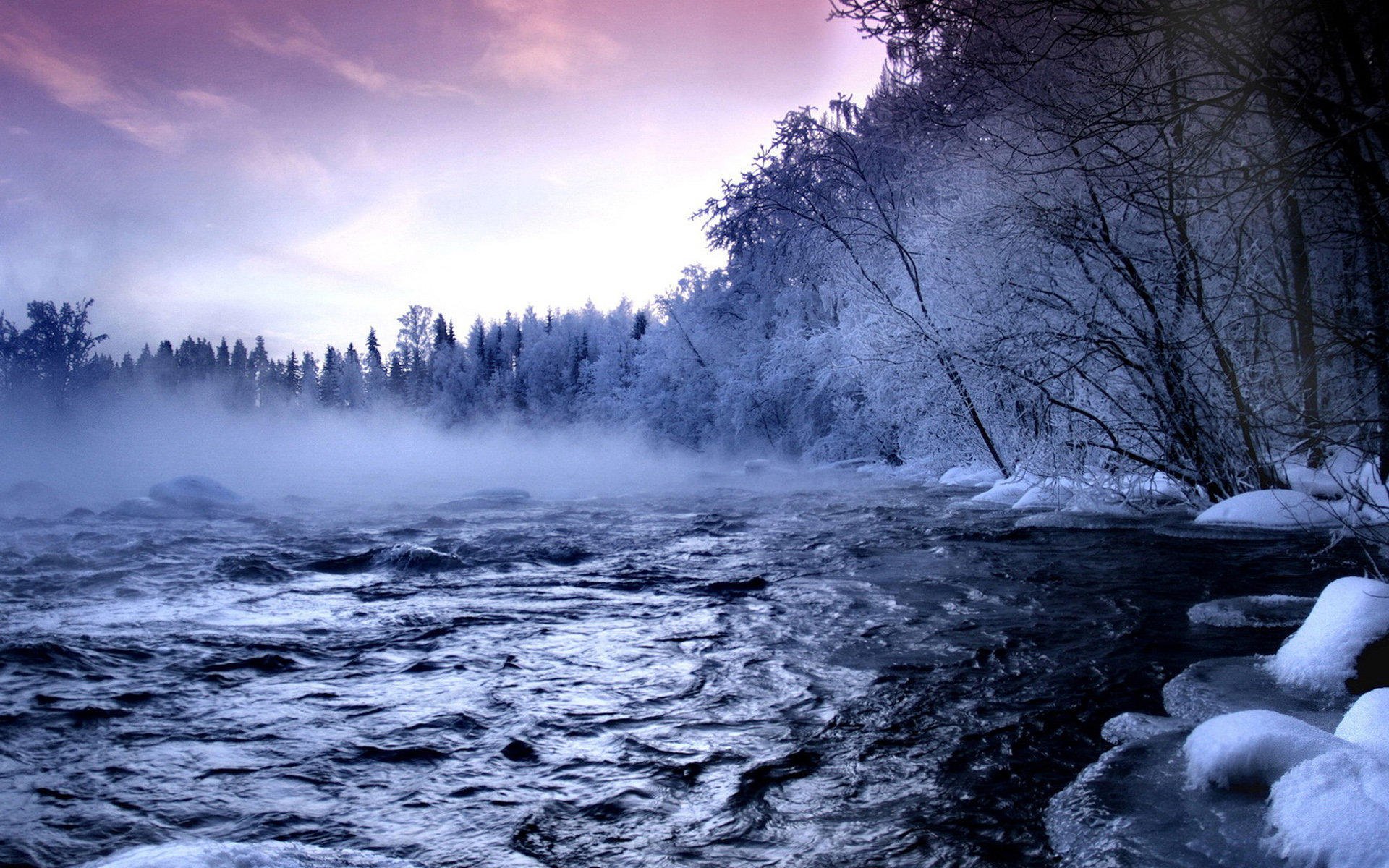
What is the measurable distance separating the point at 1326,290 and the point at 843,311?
27.8ft

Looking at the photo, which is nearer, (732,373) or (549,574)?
(549,574)

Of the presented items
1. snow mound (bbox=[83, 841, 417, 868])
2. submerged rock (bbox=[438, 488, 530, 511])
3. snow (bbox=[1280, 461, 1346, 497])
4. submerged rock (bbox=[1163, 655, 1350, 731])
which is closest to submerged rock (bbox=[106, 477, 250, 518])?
submerged rock (bbox=[438, 488, 530, 511])

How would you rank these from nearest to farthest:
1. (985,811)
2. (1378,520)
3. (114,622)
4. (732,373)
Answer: (985,811) → (114,622) → (1378,520) → (732,373)

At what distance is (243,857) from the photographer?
2.11 m

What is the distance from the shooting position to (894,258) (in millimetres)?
13719

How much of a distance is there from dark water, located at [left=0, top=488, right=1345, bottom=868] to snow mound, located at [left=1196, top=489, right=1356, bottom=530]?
87 centimetres

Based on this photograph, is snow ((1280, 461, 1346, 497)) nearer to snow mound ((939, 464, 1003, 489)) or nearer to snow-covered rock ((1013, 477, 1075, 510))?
snow-covered rock ((1013, 477, 1075, 510))

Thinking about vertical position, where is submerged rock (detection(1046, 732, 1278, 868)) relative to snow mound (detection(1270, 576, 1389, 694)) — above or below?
below

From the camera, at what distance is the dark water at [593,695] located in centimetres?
266

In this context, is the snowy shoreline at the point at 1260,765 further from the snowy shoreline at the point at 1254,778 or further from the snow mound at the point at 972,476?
the snow mound at the point at 972,476

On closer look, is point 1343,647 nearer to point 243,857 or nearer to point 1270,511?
point 243,857

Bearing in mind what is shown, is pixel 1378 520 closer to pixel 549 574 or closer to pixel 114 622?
pixel 549 574

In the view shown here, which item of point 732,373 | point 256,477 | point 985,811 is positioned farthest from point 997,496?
point 256,477

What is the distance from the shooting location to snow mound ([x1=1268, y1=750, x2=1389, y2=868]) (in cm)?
205
